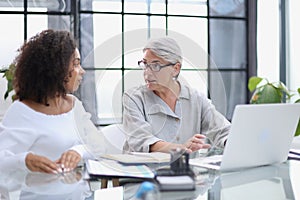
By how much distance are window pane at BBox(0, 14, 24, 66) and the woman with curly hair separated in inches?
52.2

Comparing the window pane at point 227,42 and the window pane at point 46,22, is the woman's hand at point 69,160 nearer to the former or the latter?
the window pane at point 46,22

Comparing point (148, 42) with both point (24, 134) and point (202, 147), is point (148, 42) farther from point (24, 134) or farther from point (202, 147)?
point (24, 134)

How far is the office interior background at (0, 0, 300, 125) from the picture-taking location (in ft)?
10.1

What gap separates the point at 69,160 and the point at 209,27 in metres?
2.28

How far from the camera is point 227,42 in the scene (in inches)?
138

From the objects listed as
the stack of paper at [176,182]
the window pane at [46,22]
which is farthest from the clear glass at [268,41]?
the stack of paper at [176,182]

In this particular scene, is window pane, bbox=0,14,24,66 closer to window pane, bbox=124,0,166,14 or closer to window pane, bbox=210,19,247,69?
window pane, bbox=124,0,166,14

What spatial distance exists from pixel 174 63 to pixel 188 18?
5.80ft

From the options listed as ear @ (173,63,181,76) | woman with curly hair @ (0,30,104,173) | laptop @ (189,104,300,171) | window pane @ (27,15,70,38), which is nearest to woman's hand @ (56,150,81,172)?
woman with curly hair @ (0,30,104,173)

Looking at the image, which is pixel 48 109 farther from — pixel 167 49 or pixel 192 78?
pixel 192 78

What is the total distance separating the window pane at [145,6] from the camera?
3.28 meters

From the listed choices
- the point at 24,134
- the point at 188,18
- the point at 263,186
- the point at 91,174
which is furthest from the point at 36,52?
the point at 188,18

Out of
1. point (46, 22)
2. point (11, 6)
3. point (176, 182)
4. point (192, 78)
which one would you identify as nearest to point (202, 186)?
point (176, 182)

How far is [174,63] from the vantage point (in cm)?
180
